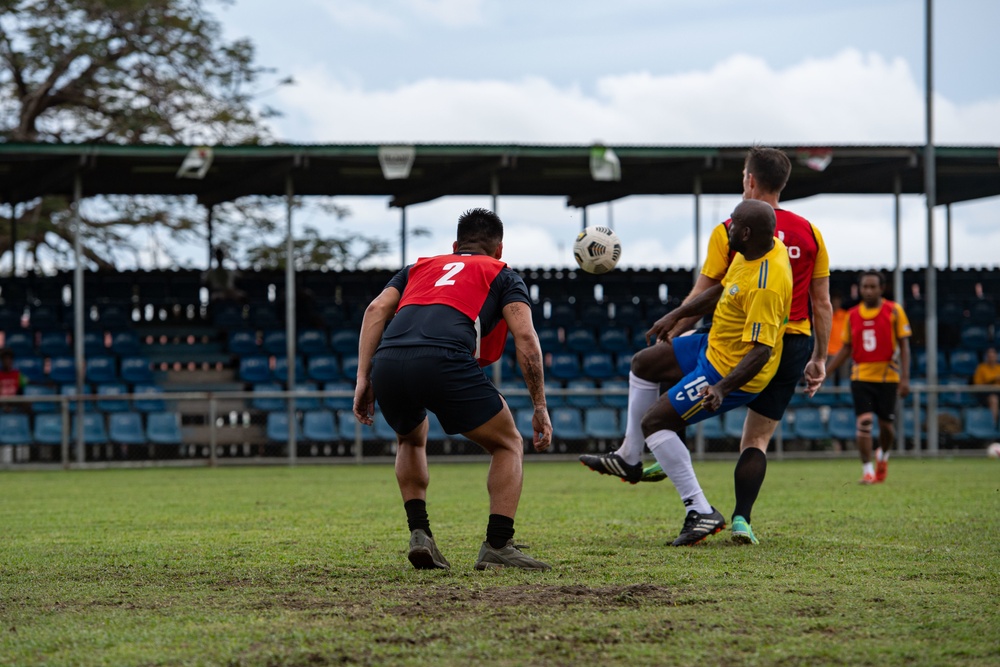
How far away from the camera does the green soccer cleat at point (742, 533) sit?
266 inches

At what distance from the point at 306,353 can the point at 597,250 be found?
50.2 feet

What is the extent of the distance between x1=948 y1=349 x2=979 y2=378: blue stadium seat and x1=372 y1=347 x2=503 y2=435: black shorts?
19.4 m

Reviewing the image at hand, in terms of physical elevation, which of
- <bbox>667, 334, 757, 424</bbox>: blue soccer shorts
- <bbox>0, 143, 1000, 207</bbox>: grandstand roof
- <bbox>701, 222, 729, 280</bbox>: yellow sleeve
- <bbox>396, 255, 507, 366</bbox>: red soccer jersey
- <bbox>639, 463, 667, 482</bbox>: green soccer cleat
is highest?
<bbox>0, 143, 1000, 207</bbox>: grandstand roof

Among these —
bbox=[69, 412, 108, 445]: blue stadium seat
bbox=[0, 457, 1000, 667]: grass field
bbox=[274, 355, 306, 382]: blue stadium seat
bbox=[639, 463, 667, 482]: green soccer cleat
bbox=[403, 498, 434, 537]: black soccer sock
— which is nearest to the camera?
bbox=[0, 457, 1000, 667]: grass field

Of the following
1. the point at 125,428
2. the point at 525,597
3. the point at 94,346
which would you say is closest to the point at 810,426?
the point at 125,428

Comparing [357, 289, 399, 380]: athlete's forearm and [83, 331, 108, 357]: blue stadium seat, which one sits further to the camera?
[83, 331, 108, 357]: blue stadium seat

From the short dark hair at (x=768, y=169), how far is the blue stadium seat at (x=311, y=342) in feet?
53.8

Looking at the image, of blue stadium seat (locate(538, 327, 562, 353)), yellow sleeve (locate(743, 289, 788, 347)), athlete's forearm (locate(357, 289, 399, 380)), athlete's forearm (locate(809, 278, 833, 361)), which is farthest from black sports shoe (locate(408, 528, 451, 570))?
blue stadium seat (locate(538, 327, 562, 353))

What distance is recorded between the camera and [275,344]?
22.6m

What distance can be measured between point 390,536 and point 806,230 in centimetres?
323

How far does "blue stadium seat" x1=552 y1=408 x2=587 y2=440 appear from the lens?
19.2 m

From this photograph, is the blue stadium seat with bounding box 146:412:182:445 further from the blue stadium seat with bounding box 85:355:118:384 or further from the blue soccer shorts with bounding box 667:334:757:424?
the blue soccer shorts with bounding box 667:334:757:424

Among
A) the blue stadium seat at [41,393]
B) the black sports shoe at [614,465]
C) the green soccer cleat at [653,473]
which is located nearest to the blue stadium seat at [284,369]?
the blue stadium seat at [41,393]

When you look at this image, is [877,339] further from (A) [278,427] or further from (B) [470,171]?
(B) [470,171]
